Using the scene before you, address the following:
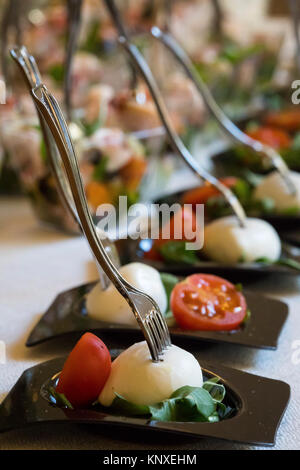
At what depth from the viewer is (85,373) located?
688mm

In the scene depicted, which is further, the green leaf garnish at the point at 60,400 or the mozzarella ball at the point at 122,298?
the mozzarella ball at the point at 122,298

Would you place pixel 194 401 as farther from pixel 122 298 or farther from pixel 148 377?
pixel 122 298

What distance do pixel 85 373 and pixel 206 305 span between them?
0.23 m

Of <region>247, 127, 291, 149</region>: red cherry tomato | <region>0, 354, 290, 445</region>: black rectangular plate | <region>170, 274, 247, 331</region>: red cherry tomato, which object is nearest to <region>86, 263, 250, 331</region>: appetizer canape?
<region>170, 274, 247, 331</region>: red cherry tomato

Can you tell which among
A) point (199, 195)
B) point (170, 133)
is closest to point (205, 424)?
point (170, 133)

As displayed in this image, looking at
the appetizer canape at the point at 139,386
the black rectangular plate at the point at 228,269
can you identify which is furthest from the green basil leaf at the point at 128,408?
the black rectangular plate at the point at 228,269

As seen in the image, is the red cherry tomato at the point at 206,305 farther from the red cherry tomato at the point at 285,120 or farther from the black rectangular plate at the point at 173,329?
the red cherry tomato at the point at 285,120

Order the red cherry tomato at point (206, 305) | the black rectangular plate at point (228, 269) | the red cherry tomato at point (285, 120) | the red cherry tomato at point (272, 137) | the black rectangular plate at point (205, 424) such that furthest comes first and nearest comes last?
1. the red cherry tomato at point (285, 120)
2. the red cherry tomato at point (272, 137)
3. the black rectangular plate at point (228, 269)
4. the red cherry tomato at point (206, 305)
5. the black rectangular plate at point (205, 424)

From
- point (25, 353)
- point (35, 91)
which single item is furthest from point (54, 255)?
point (35, 91)

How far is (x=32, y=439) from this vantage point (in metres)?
0.68

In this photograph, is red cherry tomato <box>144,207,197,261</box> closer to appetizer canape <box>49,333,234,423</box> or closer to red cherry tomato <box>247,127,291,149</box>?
appetizer canape <box>49,333,234,423</box>

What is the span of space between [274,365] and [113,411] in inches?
9.8

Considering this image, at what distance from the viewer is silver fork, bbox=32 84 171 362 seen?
0.65 m

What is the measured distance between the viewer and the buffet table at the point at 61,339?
0.67 metres
